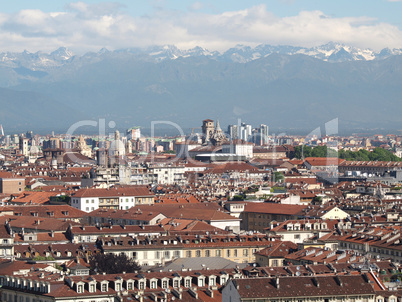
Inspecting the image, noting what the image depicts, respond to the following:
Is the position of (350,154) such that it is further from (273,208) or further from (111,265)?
(111,265)

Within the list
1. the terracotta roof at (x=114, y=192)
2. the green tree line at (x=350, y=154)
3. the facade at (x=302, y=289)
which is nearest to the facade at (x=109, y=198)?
the terracotta roof at (x=114, y=192)

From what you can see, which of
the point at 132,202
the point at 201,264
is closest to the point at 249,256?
the point at 201,264

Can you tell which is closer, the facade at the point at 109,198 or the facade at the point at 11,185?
the facade at the point at 109,198

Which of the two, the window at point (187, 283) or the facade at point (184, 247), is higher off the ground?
the window at point (187, 283)

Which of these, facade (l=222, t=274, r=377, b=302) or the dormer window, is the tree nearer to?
the dormer window

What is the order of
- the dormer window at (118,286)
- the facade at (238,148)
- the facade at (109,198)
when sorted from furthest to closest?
the facade at (238,148) < the facade at (109,198) < the dormer window at (118,286)

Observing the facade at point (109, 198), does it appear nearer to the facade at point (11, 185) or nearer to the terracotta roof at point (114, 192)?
the terracotta roof at point (114, 192)

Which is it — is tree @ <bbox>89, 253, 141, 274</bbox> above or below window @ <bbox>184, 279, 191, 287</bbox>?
below

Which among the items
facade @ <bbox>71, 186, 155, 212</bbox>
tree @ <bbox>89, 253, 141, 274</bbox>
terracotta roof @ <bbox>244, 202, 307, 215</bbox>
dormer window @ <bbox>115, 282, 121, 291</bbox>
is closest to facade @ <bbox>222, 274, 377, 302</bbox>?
dormer window @ <bbox>115, 282, 121, 291</bbox>

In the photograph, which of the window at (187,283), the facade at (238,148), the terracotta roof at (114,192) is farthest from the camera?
the facade at (238,148)
